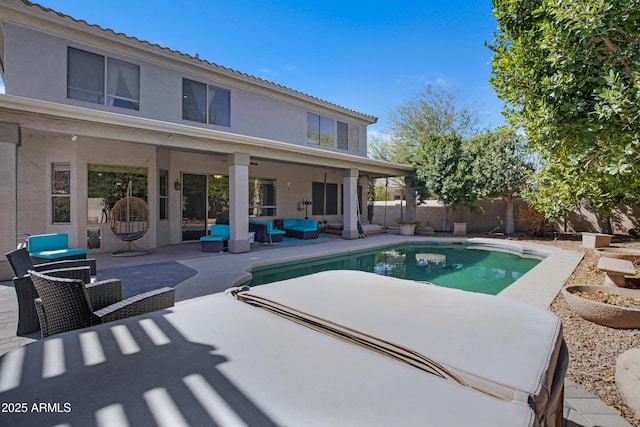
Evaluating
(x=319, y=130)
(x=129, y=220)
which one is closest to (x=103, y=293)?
(x=129, y=220)

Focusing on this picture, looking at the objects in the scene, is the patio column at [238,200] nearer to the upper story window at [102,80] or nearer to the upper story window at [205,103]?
the upper story window at [205,103]

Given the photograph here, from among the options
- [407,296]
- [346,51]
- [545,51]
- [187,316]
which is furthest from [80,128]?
[346,51]

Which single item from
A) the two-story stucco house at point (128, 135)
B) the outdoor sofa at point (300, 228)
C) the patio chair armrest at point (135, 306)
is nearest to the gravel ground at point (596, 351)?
the patio chair armrest at point (135, 306)

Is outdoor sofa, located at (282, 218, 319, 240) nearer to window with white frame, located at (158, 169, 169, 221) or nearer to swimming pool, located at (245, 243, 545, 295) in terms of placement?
swimming pool, located at (245, 243, 545, 295)

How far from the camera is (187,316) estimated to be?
1.86 m

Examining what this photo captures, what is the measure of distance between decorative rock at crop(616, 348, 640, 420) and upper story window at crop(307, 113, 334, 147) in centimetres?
1202

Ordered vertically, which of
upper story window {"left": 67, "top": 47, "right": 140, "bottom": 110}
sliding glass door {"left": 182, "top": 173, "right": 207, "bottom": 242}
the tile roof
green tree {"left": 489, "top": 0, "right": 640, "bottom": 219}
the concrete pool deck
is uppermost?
the tile roof

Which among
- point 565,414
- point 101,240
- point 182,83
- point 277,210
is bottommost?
point 565,414

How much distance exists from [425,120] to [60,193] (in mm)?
24361

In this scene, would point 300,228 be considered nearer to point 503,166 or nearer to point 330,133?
point 330,133

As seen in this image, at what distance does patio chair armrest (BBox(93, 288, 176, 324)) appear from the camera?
249 centimetres

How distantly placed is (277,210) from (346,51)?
27.6ft

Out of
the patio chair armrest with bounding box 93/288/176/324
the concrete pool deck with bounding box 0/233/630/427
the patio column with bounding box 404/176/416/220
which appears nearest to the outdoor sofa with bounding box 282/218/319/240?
the concrete pool deck with bounding box 0/233/630/427

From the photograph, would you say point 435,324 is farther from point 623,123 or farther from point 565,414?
point 623,123
